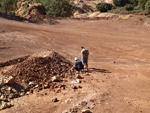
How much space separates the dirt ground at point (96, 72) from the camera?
588 cm

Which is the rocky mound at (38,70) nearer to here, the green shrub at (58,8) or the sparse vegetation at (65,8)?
the sparse vegetation at (65,8)

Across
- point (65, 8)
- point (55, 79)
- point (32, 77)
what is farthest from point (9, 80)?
point (65, 8)

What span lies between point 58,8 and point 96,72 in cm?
3145

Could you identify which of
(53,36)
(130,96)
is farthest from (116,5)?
(130,96)

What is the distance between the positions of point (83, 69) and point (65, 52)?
536 cm

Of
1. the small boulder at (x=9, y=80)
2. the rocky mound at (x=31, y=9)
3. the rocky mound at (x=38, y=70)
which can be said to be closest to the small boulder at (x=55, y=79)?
the rocky mound at (x=38, y=70)

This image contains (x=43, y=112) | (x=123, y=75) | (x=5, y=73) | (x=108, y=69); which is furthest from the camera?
(x=108, y=69)

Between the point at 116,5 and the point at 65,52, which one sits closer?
the point at 65,52

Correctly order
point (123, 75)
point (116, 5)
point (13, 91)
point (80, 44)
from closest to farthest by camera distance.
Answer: point (13, 91)
point (123, 75)
point (80, 44)
point (116, 5)

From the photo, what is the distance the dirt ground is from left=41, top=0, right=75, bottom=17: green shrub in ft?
64.1

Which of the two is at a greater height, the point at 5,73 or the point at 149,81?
the point at 5,73

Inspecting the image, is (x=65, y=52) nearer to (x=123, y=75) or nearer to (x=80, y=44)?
(x=80, y=44)

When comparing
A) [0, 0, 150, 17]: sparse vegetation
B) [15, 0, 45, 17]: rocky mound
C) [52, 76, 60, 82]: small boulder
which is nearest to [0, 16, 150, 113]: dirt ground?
[52, 76, 60, 82]: small boulder

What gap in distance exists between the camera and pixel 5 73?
24.7ft
